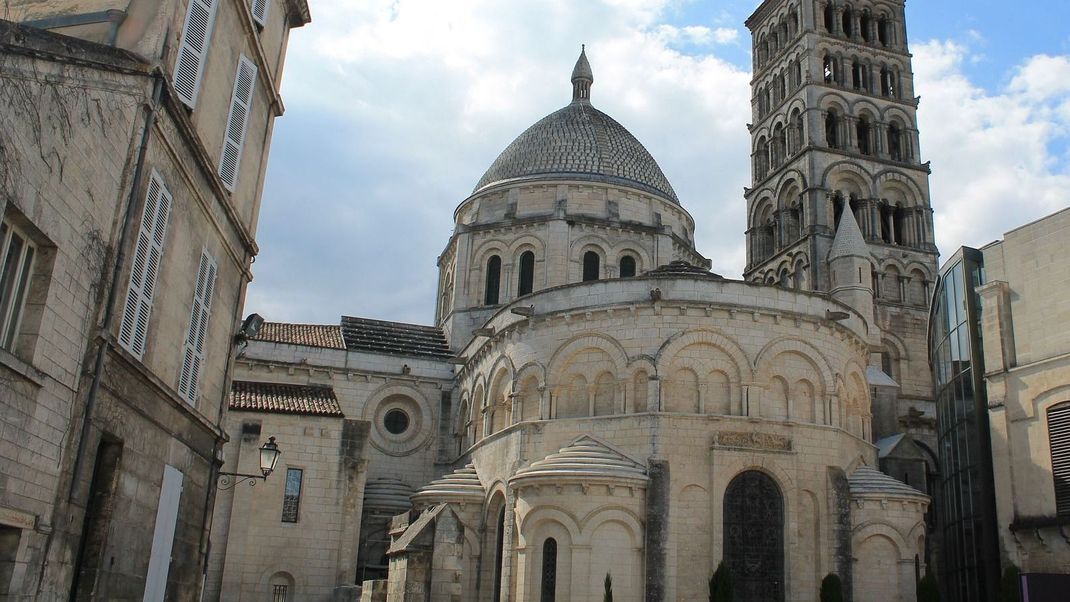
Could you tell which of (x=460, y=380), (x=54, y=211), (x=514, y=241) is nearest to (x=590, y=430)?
(x=460, y=380)

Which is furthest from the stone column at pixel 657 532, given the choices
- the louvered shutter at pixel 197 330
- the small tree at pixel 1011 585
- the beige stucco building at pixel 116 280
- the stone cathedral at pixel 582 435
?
the louvered shutter at pixel 197 330

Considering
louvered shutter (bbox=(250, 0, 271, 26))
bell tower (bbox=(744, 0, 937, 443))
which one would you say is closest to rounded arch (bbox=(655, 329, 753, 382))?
louvered shutter (bbox=(250, 0, 271, 26))

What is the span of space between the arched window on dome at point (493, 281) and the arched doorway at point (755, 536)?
18.6 meters

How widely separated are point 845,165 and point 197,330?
44.8 m

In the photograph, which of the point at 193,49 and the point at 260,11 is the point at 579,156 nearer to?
the point at 260,11

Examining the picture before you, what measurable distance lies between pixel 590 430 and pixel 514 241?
1652 cm

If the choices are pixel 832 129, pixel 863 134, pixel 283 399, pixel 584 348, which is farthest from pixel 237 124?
pixel 863 134

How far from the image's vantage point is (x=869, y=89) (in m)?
57.1

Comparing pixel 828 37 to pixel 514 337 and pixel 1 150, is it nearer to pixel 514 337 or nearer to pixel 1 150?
pixel 514 337

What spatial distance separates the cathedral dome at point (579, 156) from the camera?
45594 millimetres

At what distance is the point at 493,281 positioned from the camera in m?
44.9

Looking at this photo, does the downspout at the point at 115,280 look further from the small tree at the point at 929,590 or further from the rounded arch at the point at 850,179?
the rounded arch at the point at 850,179

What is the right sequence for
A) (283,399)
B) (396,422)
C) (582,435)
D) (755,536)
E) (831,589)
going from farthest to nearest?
(396,422), (283,399), (582,435), (755,536), (831,589)

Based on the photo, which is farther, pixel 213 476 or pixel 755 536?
pixel 755 536
